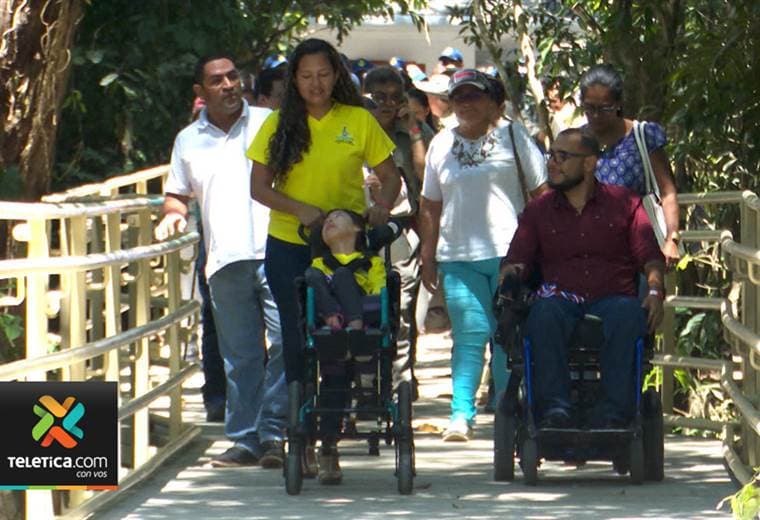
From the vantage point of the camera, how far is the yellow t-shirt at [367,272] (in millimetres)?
8852

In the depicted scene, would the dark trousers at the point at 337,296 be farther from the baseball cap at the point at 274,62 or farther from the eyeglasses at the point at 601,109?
the baseball cap at the point at 274,62

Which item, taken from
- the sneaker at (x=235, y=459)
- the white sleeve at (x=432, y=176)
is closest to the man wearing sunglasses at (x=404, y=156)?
the white sleeve at (x=432, y=176)

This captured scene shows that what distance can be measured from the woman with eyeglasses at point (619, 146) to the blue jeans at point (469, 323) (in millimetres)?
995

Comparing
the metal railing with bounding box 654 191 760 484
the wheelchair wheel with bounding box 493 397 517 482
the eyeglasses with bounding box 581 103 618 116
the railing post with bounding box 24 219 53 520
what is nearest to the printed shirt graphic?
the eyeglasses with bounding box 581 103 618 116

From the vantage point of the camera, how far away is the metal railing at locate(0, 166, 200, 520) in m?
7.77

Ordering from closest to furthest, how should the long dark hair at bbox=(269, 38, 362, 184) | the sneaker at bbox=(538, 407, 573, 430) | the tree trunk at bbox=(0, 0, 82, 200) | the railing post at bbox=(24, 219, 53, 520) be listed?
the railing post at bbox=(24, 219, 53, 520), the sneaker at bbox=(538, 407, 573, 430), the long dark hair at bbox=(269, 38, 362, 184), the tree trunk at bbox=(0, 0, 82, 200)

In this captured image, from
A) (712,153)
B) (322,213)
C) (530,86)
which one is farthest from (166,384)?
(530,86)

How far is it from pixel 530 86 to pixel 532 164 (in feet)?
21.7

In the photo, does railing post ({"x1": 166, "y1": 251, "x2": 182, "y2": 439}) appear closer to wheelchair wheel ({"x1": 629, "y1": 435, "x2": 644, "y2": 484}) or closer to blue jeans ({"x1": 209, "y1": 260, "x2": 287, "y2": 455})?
blue jeans ({"x1": 209, "y1": 260, "x2": 287, "y2": 455})

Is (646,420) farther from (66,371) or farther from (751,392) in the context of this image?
(66,371)

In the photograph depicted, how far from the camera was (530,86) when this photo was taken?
17312 mm

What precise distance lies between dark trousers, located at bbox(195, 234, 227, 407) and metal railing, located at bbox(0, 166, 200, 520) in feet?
0.51

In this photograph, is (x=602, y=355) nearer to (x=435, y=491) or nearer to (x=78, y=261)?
(x=435, y=491)

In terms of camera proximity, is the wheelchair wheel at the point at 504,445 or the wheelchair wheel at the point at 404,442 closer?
the wheelchair wheel at the point at 404,442
